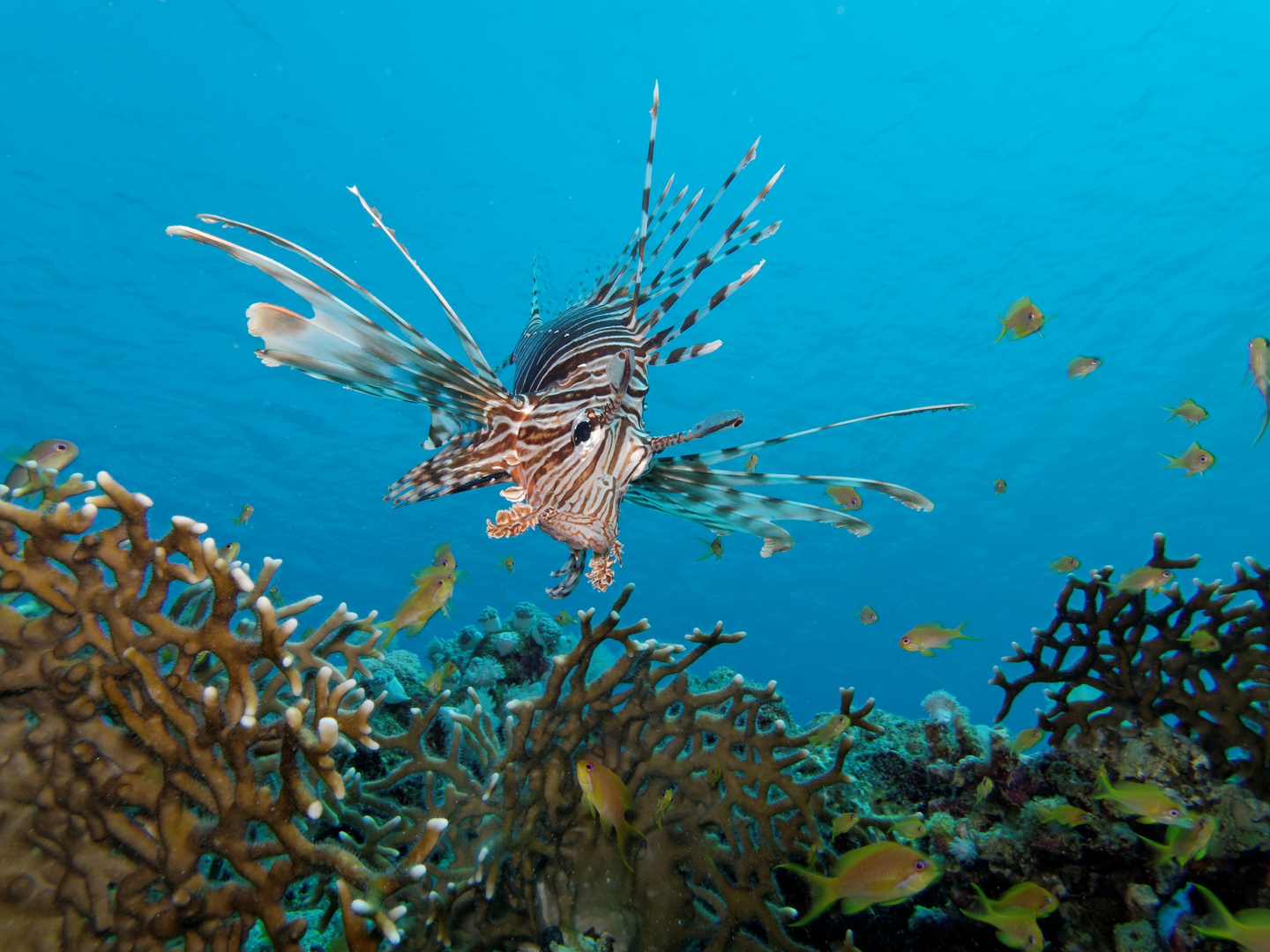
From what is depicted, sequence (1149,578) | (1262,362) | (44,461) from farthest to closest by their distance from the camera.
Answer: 1. (1262,362)
2. (1149,578)
3. (44,461)

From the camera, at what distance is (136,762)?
1.75 metres

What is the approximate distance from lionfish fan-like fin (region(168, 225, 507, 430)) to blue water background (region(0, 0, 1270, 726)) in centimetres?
1295

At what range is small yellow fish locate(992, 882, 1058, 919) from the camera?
81.1 inches

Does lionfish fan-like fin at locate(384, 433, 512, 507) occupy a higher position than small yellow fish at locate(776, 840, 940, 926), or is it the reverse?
lionfish fan-like fin at locate(384, 433, 512, 507)

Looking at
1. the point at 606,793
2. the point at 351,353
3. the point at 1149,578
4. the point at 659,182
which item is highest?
the point at 659,182

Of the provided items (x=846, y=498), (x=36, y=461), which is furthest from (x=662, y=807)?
(x=846, y=498)

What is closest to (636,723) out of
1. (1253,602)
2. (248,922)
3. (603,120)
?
(248,922)

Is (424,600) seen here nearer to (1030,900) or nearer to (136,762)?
(136,762)

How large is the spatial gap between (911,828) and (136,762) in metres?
2.95

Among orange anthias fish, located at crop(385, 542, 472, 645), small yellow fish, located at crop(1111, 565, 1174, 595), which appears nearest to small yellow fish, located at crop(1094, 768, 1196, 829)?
small yellow fish, located at crop(1111, 565, 1174, 595)

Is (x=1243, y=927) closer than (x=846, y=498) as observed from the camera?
Yes

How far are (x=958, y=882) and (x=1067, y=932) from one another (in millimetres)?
375

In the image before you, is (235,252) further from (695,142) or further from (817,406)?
(817,406)

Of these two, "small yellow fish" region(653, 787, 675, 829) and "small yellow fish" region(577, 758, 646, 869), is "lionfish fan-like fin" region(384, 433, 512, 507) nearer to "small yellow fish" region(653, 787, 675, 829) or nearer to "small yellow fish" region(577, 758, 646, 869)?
"small yellow fish" region(577, 758, 646, 869)
